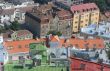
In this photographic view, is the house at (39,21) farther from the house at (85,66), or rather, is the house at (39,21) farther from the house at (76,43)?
the house at (85,66)

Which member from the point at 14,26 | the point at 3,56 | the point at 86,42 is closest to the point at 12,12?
the point at 14,26

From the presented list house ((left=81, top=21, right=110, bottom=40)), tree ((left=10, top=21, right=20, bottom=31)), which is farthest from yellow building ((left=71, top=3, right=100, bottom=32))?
tree ((left=10, top=21, right=20, bottom=31))

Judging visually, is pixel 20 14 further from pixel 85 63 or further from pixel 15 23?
pixel 85 63

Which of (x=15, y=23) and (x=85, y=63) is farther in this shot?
(x=15, y=23)

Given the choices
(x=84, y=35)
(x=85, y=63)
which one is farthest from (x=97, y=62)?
(x=84, y=35)

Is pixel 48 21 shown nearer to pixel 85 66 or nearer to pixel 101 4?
pixel 101 4

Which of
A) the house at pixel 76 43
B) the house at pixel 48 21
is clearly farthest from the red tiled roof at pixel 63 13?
the house at pixel 76 43
